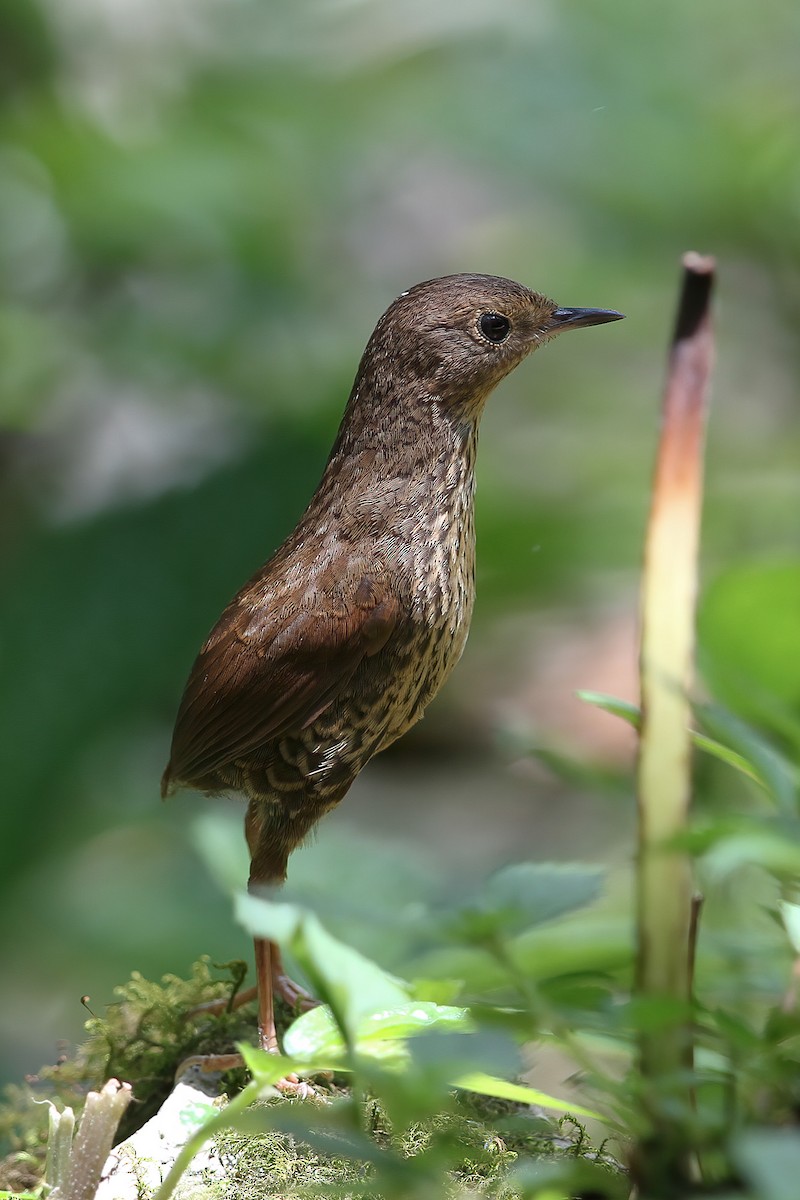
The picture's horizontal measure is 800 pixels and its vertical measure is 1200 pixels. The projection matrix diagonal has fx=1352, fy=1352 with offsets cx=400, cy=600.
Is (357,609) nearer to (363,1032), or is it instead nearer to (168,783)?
(168,783)

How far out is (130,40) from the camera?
6.27 metres

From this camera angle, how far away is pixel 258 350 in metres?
5.62

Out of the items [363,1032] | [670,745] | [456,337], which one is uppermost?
[456,337]

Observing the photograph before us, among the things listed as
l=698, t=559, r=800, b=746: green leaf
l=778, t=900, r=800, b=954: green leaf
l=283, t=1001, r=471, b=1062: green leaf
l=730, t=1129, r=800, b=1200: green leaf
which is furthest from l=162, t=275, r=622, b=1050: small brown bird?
l=730, t=1129, r=800, b=1200: green leaf

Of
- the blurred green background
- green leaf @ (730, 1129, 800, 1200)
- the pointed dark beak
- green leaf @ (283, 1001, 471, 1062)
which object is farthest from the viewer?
the blurred green background

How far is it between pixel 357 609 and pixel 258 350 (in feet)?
12.0

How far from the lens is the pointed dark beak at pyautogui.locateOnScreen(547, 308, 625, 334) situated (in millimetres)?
2621

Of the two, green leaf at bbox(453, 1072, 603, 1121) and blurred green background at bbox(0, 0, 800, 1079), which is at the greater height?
blurred green background at bbox(0, 0, 800, 1079)

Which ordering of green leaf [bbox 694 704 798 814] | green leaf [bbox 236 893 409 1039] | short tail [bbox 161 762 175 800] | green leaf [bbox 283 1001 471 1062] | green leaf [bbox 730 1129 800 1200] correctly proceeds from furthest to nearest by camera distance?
short tail [bbox 161 762 175 800], green leaf [bbox 283 1001 471 1062], green leaf [bbox 694 704 798 814], green leaf [bbox 236 893 409 1039], green leaf [bbox 730 1129 800 1200]

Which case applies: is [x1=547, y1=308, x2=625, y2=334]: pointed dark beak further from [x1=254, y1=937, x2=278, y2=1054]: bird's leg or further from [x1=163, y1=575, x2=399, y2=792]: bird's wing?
[x1=254, y1=937, x2=278, y2=1054]: bird's leg

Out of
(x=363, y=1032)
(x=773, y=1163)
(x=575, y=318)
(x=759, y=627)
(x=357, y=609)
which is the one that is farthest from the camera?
(x=575, y=318)

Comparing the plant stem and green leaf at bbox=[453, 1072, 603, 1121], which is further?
green leaf at bbox=[453, 1072, 603, 1121]

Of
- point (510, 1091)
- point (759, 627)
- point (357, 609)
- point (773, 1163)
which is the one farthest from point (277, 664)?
point (773, 1163)

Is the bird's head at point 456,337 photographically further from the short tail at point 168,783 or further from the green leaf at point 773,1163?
the green leaf at point 773,1163
